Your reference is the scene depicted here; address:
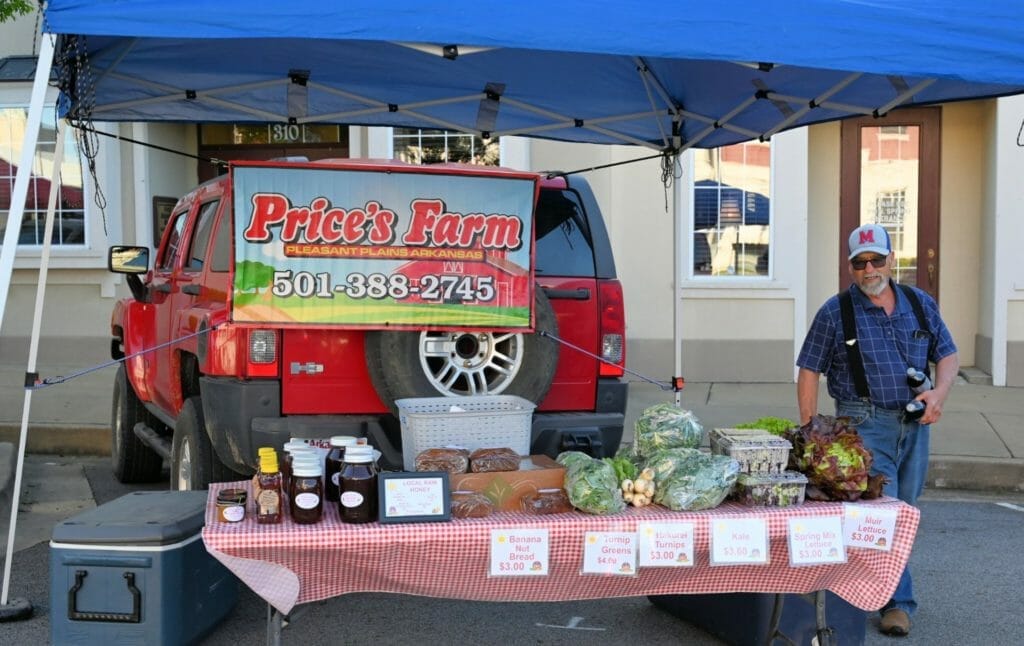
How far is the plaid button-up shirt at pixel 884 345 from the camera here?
4766mm

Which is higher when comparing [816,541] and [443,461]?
[443,461]

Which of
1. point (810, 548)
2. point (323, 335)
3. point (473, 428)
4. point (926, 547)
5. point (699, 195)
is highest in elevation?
point (699, 195)

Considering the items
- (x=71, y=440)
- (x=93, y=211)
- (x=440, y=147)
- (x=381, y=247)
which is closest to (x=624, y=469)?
(x=381, y=247)

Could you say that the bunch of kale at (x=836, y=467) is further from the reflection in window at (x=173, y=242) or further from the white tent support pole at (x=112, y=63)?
the reflection in window at (x=173, y=242)

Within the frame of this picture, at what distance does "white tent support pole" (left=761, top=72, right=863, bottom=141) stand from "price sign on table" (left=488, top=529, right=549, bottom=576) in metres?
2.81

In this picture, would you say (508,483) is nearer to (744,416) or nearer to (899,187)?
(744,416)

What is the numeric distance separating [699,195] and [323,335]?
6913mm

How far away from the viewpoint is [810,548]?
3.80 m

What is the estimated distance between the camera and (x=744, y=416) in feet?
31.3

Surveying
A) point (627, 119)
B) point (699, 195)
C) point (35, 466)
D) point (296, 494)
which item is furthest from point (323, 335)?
point (699, 195)

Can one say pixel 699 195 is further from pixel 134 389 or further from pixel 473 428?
pixel 473 428

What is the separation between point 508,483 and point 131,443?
4518 mm

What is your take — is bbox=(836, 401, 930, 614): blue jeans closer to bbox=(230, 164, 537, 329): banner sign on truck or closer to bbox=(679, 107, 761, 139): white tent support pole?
bbox=(230, 164, 537, 329): banner sign on truck

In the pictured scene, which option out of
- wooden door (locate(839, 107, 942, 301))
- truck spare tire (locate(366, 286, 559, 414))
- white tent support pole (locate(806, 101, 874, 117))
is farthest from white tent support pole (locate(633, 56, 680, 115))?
wooden door (locate(839, 107, 942, 301))
